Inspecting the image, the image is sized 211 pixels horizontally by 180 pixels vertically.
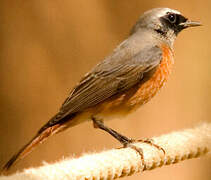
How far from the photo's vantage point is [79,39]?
9.33 ft

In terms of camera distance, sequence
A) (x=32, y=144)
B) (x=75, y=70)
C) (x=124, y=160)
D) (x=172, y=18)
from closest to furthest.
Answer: (x=124, y=160) < (x=32, y=144) < (x=172, y=18) < (x=75, y=70)

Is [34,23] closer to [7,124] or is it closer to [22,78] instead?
[22,78]

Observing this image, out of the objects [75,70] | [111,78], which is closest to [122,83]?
[111,78]

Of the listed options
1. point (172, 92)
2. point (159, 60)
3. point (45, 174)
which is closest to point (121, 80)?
point (159, 60)

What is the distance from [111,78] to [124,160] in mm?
564

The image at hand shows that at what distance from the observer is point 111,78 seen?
2.22 metres

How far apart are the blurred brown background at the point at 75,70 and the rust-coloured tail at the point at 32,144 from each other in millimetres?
711

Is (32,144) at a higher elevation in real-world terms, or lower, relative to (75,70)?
lower

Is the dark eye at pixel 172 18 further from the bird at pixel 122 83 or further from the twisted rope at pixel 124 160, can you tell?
the twisted rope at pixel 124 160

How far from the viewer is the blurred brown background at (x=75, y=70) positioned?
2.65 m

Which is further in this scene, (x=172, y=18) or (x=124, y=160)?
(x=172, y=18)

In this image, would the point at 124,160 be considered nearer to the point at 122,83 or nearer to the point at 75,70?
the point at 122,83

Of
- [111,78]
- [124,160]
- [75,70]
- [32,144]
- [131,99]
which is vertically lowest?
[124,160]

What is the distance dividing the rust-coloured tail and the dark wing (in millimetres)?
130
